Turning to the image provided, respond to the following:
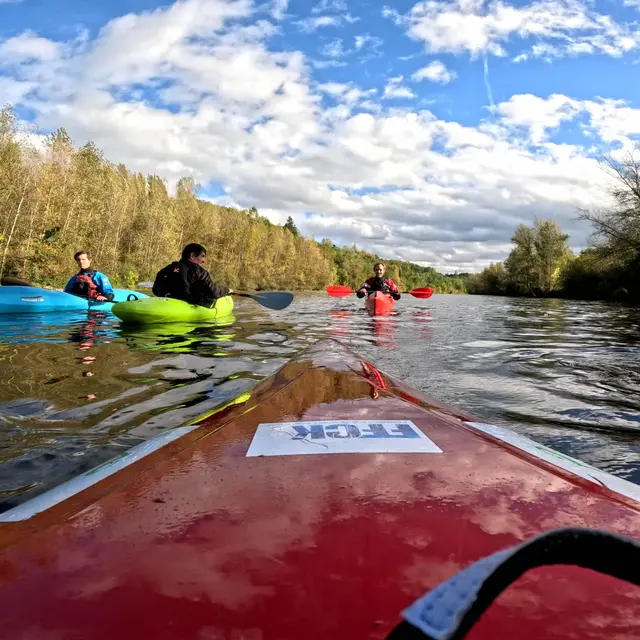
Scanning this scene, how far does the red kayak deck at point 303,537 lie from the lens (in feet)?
2.30

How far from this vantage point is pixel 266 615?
0.70m

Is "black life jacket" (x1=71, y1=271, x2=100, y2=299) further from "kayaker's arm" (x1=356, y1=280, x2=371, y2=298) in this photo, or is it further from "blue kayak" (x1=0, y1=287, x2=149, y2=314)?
"kayaker's arm" (x1=356, y1=280, x2=371, y2=298)

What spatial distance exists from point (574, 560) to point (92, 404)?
3.21m

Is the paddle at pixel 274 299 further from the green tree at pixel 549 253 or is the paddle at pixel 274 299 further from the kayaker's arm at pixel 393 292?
the green tree at pixel 549 253

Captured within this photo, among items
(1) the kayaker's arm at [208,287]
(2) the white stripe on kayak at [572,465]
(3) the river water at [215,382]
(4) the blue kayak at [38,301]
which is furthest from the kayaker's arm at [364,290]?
(2) the white stripe on kayak at [572,465]

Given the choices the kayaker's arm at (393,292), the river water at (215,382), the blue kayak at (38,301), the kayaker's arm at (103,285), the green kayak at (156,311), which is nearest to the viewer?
the river water at (215,382)

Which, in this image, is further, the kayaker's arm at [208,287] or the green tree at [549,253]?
the green tree at [549,253]

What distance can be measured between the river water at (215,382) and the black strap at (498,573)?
190cm

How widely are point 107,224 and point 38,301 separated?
70.7 feet

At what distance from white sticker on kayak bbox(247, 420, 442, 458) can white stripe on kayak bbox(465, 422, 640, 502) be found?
31cm

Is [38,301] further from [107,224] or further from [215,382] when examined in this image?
[107,224]

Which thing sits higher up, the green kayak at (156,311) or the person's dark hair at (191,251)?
the person's dark hair at (191,251)

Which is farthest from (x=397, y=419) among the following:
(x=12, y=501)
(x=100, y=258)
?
(x=100, y=258)

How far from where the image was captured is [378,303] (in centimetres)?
1105
